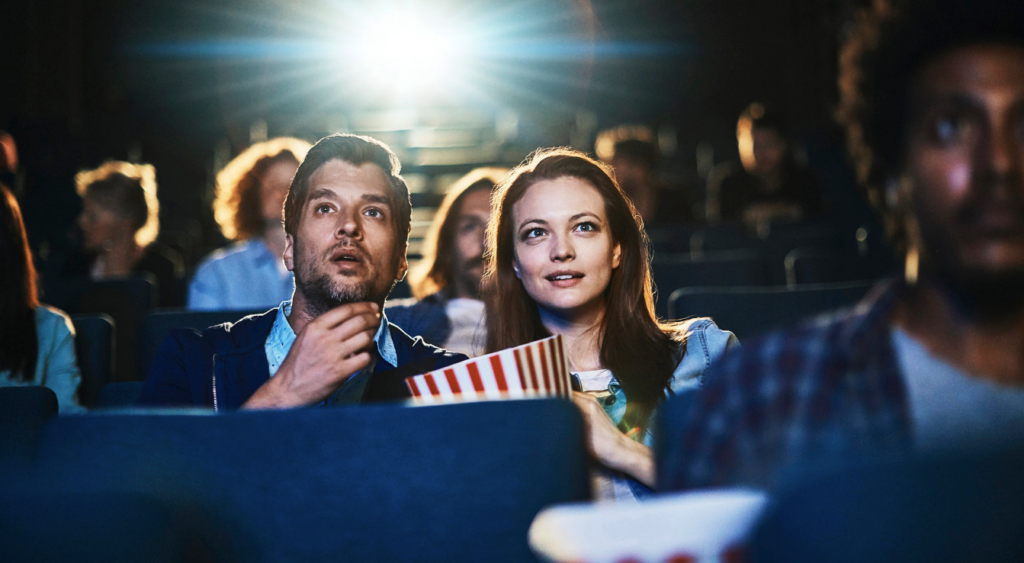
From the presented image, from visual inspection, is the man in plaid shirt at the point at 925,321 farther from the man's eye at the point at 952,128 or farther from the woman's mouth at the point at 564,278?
the woman's mouth at the point at 564,278

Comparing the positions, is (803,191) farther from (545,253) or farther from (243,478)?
(243,478)

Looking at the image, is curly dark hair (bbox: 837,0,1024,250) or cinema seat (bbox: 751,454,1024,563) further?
curly dark hair (bbox: 837,0,1024,250)

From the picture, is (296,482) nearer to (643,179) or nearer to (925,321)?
(925,321)

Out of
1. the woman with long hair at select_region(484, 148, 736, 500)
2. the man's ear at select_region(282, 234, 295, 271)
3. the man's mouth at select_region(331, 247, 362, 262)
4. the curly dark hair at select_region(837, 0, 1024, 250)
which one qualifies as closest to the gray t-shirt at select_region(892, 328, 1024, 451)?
the curly dark hair at select_region(837, 0, 1024, 250)

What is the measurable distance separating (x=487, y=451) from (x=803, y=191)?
3.26 m

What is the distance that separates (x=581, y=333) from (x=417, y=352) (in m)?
0.31

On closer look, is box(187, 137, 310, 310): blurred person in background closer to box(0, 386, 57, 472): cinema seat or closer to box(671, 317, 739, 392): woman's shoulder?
box(671, 317, 739, 392): woman's shoulder

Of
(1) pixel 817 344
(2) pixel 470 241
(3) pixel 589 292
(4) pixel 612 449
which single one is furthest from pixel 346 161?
(1) pixel 817 344

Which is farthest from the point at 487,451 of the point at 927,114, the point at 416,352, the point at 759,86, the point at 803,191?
the point at 759,86

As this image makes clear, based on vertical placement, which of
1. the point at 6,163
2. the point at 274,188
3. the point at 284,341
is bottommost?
the point at 284,341

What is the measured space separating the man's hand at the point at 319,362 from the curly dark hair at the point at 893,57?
710 millimetres

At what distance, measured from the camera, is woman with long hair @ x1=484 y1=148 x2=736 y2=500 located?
1.45 m

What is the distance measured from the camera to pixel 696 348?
1488 mm

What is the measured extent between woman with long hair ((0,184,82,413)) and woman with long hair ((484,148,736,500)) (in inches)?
33.6
